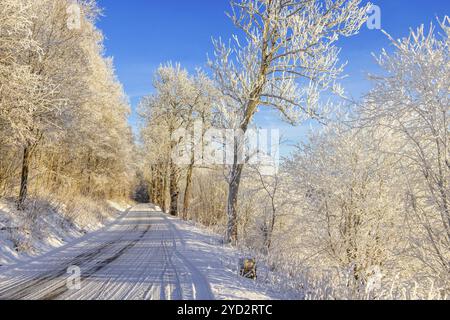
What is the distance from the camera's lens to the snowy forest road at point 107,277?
15.4ft

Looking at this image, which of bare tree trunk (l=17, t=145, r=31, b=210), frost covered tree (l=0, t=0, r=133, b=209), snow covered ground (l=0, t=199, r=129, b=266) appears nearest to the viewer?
snow covered ground (l=0, t=199, r=129, b=266)

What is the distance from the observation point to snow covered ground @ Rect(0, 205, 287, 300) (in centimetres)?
475

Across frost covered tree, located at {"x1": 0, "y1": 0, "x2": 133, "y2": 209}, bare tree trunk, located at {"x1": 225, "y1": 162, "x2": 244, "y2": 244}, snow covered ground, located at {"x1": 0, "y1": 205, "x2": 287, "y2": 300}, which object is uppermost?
frost covered tree, located at {"x1": 0, "y1": 0, "x2": 133, "y2": 209}

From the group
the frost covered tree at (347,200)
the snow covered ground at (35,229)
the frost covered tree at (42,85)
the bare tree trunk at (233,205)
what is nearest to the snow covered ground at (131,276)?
the snow covered ground at (35,229)

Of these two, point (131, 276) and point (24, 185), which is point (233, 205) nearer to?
Result: point (131, 276)

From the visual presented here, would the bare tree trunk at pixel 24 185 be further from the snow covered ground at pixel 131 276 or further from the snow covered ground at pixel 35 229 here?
the snow covered ground at pixel 131 276

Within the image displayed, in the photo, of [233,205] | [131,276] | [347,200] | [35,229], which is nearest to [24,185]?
[35,229]

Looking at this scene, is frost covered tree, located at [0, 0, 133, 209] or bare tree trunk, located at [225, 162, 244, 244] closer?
frost covered tree, located at [0, 0, 133, 209]

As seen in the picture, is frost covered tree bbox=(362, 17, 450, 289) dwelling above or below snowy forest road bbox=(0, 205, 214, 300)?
above

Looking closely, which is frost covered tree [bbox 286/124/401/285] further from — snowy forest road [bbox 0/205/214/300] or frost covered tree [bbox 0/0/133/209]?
frost covered tree [bbox 0/0/133/209]

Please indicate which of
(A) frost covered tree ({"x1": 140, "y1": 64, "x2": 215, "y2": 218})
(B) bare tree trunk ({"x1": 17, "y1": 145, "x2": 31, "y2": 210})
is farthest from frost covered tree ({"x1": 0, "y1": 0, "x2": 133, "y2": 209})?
(A) frost covered tree ({"x1": 140, "y1": 64, "x2": 215, "y2": 218})

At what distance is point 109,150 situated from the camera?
88.4 ft

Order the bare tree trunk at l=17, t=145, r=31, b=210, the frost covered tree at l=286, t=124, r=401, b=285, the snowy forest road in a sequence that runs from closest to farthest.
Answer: the snowy forest road < the frost covered tree at l=286, t=124, r=401, b=285 < the bare tree trunk at l=17, t=145, r=31, b=210

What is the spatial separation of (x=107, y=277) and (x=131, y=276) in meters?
A: 0.41
